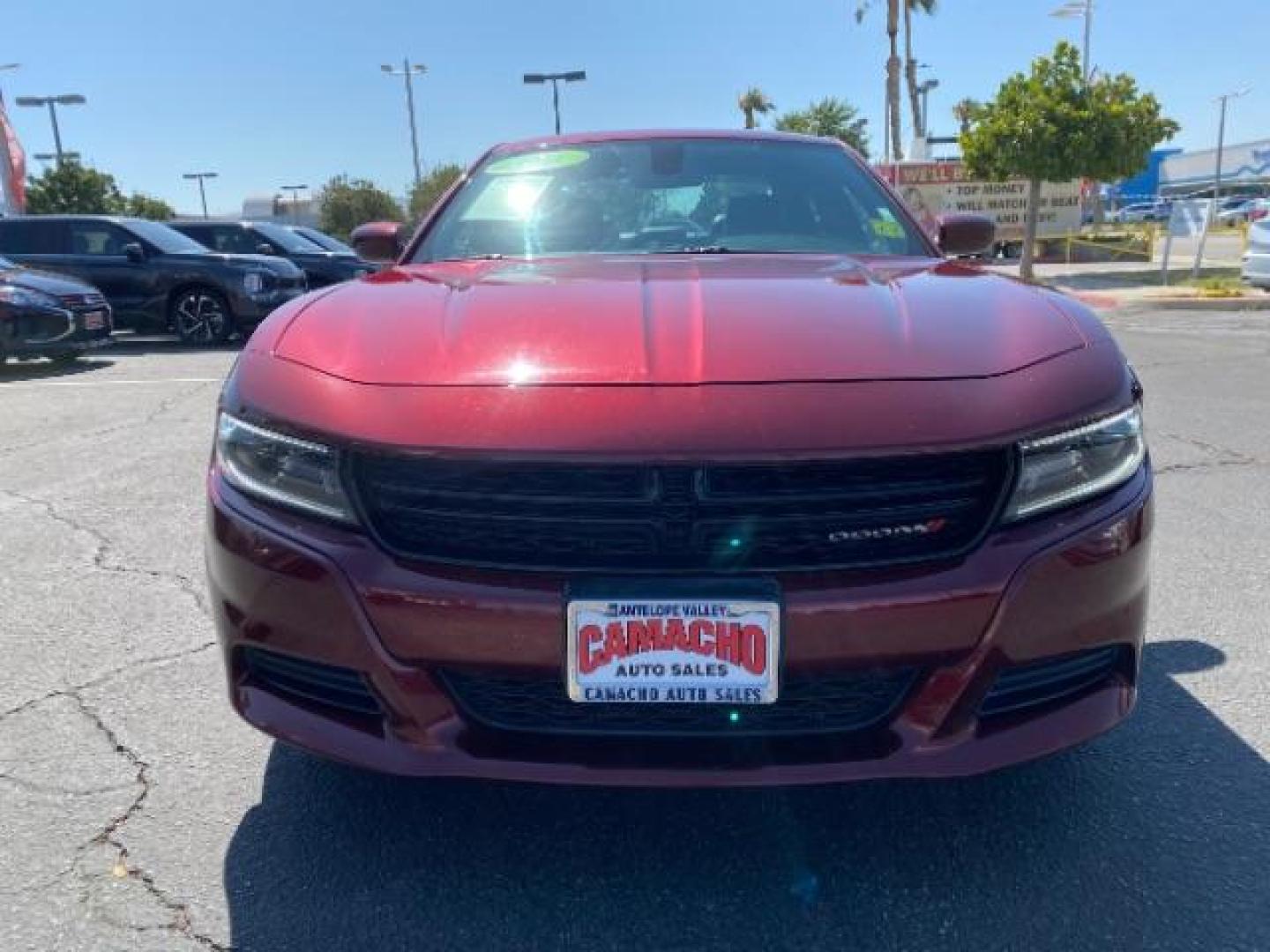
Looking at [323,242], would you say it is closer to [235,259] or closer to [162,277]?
[235,259]

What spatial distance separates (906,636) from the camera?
5.55 feet

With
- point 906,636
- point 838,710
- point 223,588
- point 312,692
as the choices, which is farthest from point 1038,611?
point 223,588

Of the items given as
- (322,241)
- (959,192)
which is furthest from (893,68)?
(322,241)

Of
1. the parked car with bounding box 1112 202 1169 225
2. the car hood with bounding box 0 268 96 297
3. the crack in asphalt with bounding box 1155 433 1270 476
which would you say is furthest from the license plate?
the parked car with bounding box 1112 202 1169 225

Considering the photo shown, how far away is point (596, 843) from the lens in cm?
209

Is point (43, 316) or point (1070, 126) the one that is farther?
point (1070, 126)

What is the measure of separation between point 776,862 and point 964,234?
2265mm

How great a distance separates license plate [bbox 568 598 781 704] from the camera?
167 cm

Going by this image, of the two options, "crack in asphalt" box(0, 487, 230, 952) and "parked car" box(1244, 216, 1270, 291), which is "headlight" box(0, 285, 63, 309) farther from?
"parked car" box(1244, 216, 1270, 291)

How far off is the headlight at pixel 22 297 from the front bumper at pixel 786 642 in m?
9.47

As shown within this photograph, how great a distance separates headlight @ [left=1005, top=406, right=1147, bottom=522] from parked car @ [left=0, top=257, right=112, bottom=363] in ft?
33.8

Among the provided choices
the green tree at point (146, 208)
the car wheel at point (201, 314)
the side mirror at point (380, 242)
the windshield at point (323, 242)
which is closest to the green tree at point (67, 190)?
the green tree at point (146, 208)

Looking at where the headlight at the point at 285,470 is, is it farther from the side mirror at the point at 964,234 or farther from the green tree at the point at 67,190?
the green tree at the point at 67,190

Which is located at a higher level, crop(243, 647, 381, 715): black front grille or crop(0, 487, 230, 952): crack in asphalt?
crop(243, 647, 381, 715): black front grille
